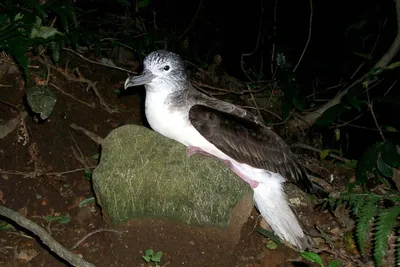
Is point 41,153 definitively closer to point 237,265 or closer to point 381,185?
point 237,265

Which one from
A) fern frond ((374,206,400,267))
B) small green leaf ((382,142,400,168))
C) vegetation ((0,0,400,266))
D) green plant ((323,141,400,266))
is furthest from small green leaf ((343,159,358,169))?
fern frond ((374,206,400,267))

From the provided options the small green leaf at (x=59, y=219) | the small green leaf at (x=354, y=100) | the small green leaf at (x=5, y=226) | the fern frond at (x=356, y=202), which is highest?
the small green leaf at (x=354, y=100)

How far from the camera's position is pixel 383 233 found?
3414 mm

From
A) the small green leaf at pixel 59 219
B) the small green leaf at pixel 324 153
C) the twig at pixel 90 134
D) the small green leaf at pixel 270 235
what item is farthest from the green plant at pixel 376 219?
the twig at pixel 90 134

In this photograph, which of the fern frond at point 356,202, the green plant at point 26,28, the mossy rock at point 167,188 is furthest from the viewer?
the green plant at point 26,28

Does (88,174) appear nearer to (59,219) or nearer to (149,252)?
(59,219)

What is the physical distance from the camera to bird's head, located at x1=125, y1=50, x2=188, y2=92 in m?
4.93

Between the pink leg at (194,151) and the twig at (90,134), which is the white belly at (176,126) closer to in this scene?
the pink leg at (194,151)

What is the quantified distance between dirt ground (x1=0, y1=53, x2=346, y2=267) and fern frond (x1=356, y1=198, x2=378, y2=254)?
979 millimetres

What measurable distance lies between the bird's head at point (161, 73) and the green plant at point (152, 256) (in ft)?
5.65

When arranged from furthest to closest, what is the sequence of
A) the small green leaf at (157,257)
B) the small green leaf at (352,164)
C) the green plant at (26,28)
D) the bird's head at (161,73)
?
the small green leaf at (352,164) < the bird's head at (161,73) < the green plant at (26,28) < the small green leaf at (157,257)

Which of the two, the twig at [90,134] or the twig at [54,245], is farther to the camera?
the twig at [90,134]

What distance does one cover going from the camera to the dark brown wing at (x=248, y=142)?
4684mm

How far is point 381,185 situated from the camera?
600 cm
